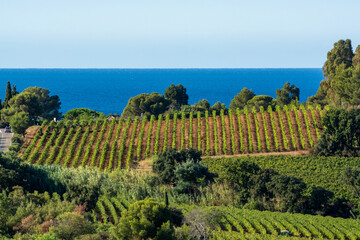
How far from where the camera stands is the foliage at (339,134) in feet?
177

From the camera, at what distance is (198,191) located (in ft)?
143

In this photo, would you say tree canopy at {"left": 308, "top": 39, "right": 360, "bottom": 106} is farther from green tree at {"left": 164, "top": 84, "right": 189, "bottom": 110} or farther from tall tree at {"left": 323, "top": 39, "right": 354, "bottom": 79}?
green tree at {"left": 164, "top": 84, "right": 189, "bottom": 110}

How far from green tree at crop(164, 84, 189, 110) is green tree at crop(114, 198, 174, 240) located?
239 feet

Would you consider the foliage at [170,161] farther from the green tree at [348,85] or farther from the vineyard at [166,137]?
the green tree at [348,85]

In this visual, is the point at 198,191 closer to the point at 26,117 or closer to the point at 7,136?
the point at 26,117

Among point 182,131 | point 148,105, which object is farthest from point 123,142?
point 148,105

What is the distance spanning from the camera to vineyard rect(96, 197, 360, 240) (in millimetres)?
33344

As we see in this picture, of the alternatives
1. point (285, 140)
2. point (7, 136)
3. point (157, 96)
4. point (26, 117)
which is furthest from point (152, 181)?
point (157, 96)

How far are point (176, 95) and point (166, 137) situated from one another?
1654 inches

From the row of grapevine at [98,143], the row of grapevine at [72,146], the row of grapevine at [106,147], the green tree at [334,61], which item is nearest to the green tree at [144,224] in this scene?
the row of grapevine at [106,147]

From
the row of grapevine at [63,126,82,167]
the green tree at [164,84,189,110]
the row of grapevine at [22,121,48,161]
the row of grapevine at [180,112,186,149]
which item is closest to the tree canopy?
the green tree at [164,84,189,110]

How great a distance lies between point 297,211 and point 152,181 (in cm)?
1344

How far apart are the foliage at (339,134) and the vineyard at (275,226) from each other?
61.4ft

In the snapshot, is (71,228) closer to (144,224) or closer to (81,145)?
(144,224)
